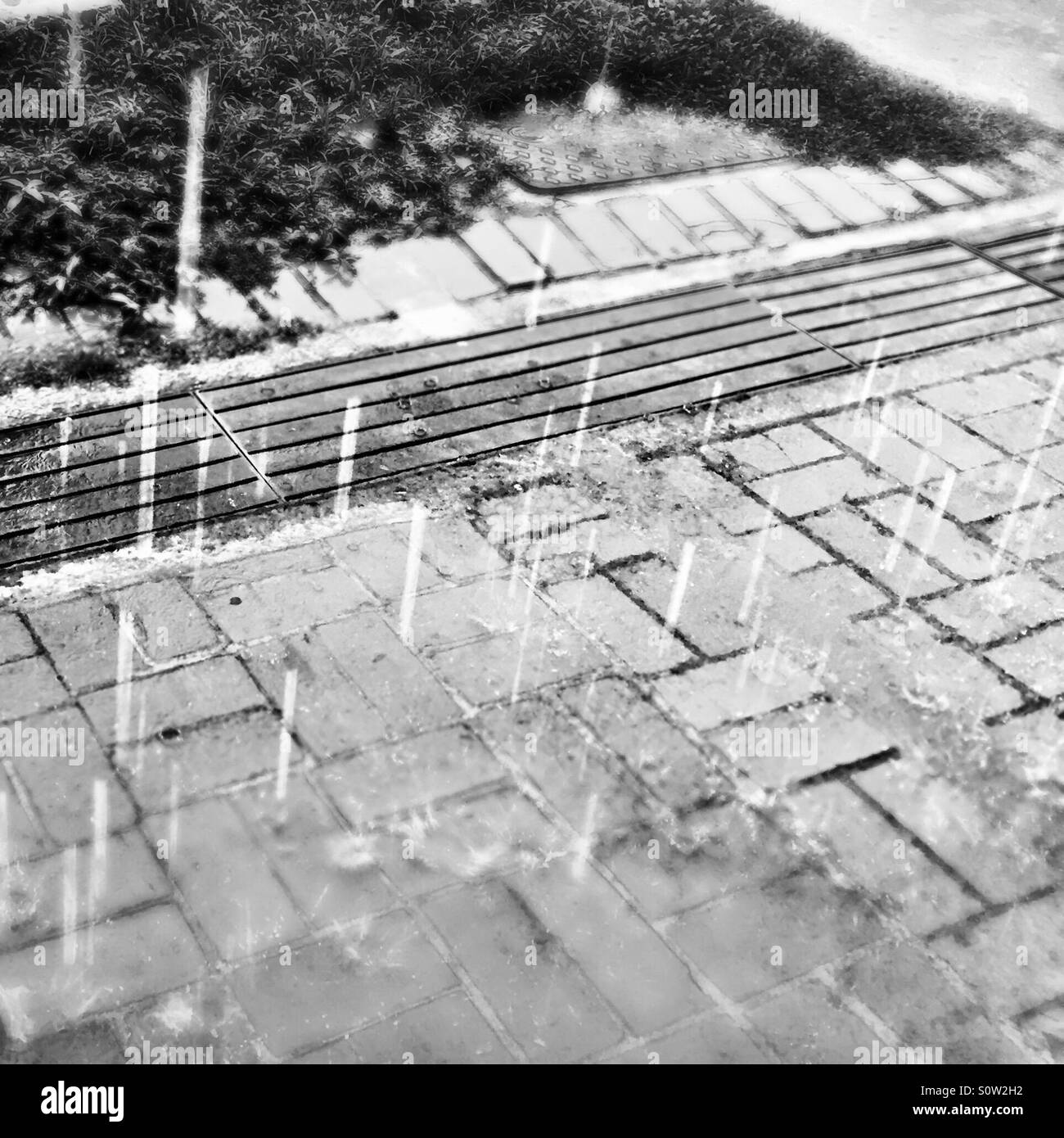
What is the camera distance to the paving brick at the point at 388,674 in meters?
3.68

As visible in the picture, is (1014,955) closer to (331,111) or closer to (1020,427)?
(1020,427)

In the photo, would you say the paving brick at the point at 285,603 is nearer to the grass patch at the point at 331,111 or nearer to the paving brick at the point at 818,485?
the paving brick at the point at 818,485

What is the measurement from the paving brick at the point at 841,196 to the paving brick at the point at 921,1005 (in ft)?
14.2

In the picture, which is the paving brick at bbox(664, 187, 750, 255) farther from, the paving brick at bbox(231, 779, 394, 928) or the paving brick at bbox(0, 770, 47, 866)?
the paving brick at bbox(0, 770, 47, 866)

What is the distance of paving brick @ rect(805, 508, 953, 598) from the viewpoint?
14.2ft

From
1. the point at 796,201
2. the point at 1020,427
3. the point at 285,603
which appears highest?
the point at 796,201

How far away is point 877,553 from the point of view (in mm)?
4453

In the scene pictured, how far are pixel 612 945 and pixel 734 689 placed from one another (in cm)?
100

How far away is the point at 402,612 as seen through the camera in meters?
4.03

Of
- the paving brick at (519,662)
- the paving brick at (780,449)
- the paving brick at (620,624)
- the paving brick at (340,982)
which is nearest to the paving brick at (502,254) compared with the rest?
the paving brick at (780,449)

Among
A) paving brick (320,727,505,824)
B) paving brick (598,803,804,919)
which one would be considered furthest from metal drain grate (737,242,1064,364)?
paving brick (320,727,505,824)

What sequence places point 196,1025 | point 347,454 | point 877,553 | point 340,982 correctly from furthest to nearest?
point 347,454, point 877,553, point 340,982, point 196,1025

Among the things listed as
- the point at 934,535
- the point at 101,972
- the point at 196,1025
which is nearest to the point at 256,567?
the point at 101,972

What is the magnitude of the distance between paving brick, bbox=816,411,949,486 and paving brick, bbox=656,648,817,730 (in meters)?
1.24
